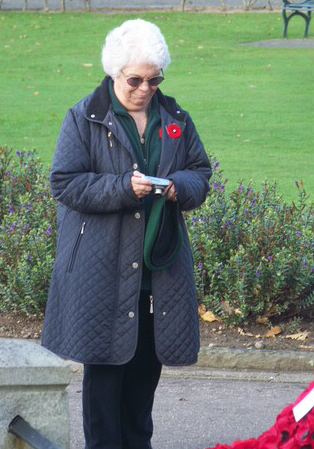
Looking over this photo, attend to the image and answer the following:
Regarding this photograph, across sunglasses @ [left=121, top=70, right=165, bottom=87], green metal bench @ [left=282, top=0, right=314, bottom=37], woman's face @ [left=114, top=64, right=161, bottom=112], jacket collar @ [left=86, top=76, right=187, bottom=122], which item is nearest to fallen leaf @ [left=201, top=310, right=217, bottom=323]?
jacket collar @ [left=86, top=76, right=187, bottom=122]

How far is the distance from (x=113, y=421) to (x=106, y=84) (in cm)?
143

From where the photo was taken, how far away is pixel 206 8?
1033 inches

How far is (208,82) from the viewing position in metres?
16.6

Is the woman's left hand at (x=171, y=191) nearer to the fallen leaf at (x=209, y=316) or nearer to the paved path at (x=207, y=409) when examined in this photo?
the paved path at (x=207, y=409)

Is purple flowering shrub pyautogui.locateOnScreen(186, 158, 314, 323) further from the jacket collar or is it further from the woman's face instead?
the woman's face

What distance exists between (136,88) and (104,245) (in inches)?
25.8

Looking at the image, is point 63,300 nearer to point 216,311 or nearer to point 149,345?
point 149,345

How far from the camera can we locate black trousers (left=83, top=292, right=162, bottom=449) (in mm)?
4461

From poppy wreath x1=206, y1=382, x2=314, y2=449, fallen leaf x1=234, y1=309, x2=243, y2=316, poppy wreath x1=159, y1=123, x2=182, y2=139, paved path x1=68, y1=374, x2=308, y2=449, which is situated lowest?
paved path x1=68, y1=374, x2=308, y2=449

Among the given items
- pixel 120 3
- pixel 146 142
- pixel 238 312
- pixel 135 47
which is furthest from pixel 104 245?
pixel 120 3

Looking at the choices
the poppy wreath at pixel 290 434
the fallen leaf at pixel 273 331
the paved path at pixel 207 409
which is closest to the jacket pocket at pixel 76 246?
the poppy wreath at pixel 290 434

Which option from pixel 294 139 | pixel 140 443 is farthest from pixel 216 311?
pixel 294 139

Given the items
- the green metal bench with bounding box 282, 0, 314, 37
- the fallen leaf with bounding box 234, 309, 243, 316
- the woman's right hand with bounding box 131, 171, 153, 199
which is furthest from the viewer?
the green metal bench with bounding box 282, 0, 314, 37

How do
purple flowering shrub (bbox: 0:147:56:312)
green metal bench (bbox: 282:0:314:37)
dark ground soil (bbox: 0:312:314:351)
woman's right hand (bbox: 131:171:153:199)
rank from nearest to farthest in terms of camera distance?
woman's right hand (bbox: 131:171:153:199), dark ground soil (bbox: 0:312:314:351), purple flowering shrub (bbox: 0:147:56:312), green metal bench (bbox: 282:0:314:37)
